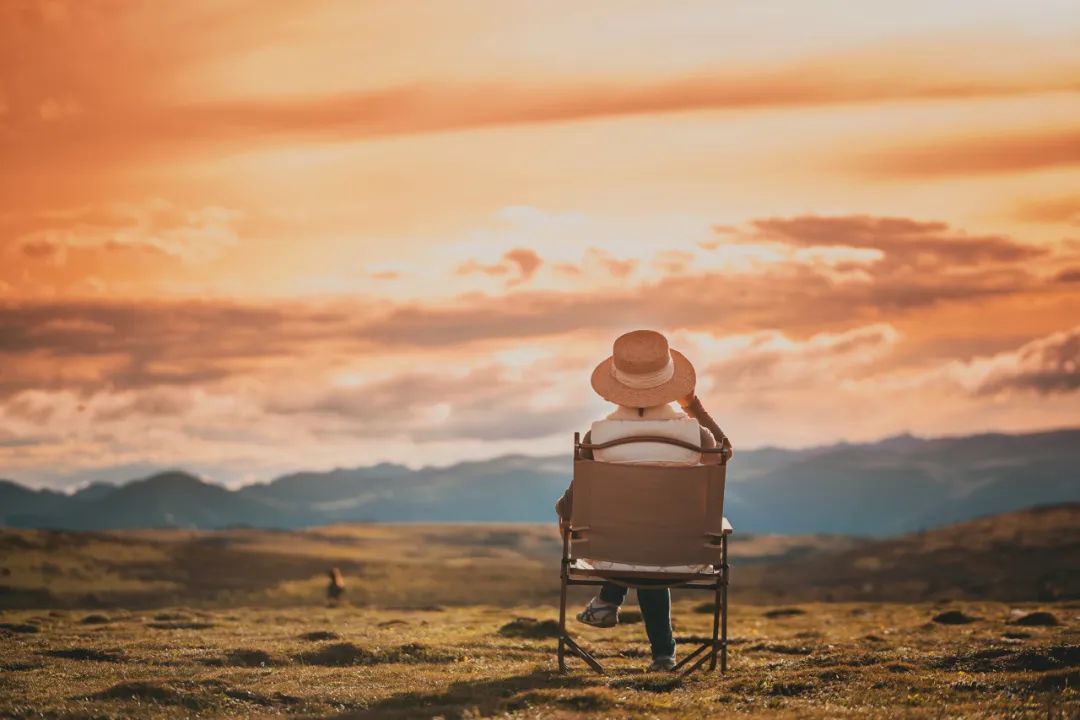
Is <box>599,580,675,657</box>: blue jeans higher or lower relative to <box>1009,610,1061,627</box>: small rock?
higher

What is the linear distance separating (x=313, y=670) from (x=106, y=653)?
4387 mm

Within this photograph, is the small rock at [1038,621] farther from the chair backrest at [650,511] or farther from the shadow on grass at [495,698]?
the shadow on grass at [495,698]

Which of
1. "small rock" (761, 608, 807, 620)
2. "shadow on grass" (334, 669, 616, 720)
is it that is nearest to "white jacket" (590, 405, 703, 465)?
"shadow on grass" (334, 669, 616, 720)

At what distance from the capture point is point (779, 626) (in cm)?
3572

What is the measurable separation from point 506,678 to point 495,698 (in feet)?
6.23

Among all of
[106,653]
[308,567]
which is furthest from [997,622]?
[308,567]

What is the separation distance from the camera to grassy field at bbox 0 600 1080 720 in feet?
47.0

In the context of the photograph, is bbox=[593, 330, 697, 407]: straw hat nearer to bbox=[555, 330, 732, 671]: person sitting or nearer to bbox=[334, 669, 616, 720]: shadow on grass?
bbox=[555, 330, 732, 671]: person sitting

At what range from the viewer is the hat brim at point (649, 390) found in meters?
17.8

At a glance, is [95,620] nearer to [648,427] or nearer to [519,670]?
[519,670]

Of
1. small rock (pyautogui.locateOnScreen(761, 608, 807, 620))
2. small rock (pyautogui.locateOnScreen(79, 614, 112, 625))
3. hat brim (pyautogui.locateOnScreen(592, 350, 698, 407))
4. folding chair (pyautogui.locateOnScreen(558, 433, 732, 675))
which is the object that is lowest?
small rock (pyautogui.locateOnScreen(79, 614, 112, 625))

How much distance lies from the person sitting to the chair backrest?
Result: 0.58ft

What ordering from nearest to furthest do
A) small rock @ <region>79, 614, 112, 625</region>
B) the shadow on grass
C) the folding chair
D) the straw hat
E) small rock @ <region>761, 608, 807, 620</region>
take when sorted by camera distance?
the shadow on grass < the folding chair < the straw hat < small rock @ <region>79, 614, 112, 625</region> < small rock @ <region>761, 608, 807, 620</region>

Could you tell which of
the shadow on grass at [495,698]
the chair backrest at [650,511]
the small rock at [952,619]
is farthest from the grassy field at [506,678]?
the small rock at [952,619]
